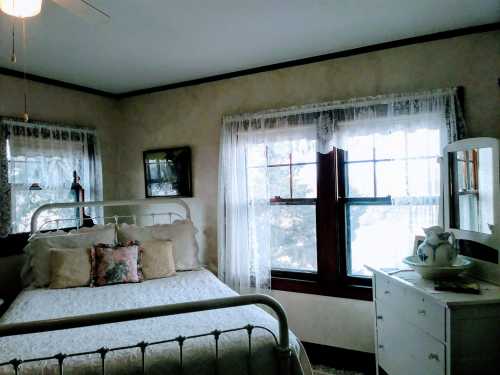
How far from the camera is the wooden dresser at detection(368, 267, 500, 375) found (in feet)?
5.38

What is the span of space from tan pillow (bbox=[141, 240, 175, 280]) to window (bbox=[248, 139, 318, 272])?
936mm

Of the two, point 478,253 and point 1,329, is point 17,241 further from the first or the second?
point 478,253

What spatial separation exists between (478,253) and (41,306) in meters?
2.66

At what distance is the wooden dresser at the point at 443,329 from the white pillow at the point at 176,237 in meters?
1.62

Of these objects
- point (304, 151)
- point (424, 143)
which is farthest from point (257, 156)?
point (424, 143)

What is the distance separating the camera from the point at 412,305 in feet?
6.38

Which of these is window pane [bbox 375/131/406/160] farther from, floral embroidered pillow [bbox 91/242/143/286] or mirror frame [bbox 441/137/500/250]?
floral embroidered pillow [bbox 91/242/143/286]

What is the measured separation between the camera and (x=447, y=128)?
96.3 inches

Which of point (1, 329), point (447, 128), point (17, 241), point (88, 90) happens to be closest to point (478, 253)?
point (447, 128)

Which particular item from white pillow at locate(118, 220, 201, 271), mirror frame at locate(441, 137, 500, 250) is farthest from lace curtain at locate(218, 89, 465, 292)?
white pillow at locate(118, 220, 201, 271)

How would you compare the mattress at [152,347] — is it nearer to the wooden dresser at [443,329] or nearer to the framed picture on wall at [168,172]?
the wooden dresser at [443,329]

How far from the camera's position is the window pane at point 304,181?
10.00 feet

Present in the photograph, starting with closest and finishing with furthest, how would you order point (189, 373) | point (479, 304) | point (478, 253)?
1. point (189, 373)
2. point (479, 304)
3. point (478, 253)

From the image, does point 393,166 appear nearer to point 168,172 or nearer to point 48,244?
point 168,172
